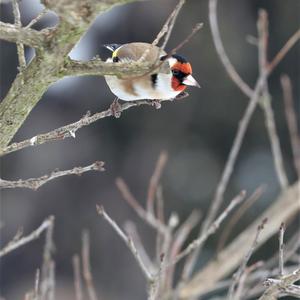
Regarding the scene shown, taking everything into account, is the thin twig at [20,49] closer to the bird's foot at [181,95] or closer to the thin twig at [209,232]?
the bird's foot at [181,95]

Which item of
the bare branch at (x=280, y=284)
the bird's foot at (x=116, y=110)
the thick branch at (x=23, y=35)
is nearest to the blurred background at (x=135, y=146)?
the bird's foot at (x=116, y=110)

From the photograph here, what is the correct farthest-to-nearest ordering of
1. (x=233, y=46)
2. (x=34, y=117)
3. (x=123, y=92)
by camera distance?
1. (x=34, y=117)
2. (x=233, y=46)
3. (x=123, y=92)

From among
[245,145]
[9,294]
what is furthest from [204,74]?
[9,294]

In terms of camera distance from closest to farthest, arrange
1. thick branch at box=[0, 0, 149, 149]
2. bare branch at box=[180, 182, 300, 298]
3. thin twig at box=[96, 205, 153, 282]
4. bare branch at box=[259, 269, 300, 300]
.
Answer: thick branch at box=[0, 0, 149, 149] < bare branch at box=[259, 269, 300, 300] < thin twig at box=[96, 205, 153, 282] < bare branch at box=[180, 182, 300, 298]

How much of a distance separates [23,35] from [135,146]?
5189mm

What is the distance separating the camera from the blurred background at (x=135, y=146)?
18.1 ft

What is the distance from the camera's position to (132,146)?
6.17 metres

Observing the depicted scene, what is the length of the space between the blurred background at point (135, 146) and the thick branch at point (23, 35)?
4450mm

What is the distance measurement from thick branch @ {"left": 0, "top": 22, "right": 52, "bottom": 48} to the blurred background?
4.45 metres

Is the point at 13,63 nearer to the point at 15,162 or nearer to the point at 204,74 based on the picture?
the point at 15,162

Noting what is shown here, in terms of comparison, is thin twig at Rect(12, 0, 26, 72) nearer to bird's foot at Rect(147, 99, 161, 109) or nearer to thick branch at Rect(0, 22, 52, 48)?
thick branch at Rect(0, 22, 52, 48)

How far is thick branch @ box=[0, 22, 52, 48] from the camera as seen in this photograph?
969mm

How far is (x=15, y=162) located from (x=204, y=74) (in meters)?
1.86

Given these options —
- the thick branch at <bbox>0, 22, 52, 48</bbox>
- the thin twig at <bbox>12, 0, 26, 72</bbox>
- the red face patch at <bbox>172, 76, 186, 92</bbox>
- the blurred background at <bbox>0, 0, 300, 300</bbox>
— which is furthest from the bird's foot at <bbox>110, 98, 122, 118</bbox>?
the blurred background at <bbox>0, 0, 300, 300</bbox>
